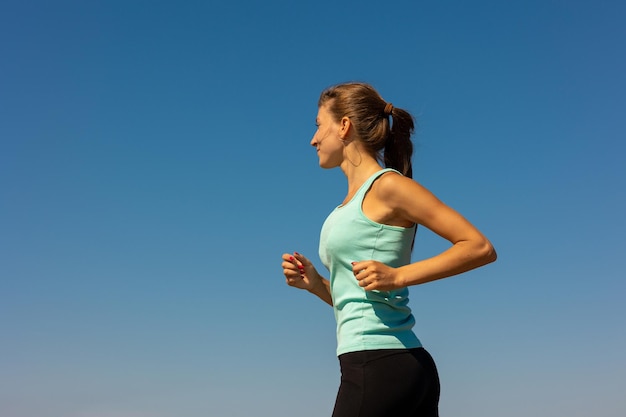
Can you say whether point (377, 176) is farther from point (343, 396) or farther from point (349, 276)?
point (343, 396)

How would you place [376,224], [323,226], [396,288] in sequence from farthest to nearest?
1. [323,226]
2. [376,224]
3. [396,288]

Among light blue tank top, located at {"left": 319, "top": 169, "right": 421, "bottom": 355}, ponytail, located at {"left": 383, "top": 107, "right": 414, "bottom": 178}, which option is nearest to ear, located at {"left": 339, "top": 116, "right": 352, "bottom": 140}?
ponytail, located at {"left": 383, "top": 107, "right": 414, "bottom": 178}

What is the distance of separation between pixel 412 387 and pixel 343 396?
0.38 m

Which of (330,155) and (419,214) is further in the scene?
(330,155)

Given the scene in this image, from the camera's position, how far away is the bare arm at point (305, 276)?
5.00m

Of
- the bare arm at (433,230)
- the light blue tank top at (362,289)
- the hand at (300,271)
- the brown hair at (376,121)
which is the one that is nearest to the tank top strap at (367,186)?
the light blue tank top at (362,289)

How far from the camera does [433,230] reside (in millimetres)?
4305

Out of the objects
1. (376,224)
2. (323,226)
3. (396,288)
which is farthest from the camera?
(323,226)

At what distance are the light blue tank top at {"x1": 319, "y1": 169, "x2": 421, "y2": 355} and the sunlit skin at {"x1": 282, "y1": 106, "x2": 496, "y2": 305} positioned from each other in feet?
0.21

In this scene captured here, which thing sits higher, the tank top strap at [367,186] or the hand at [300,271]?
the tank top strap at [367,186]

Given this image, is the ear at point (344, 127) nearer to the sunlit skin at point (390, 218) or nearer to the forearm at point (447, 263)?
the sunlit skin at point (390, 218)

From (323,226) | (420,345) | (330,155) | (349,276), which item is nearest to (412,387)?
(420,345)

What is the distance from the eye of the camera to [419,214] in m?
4.29

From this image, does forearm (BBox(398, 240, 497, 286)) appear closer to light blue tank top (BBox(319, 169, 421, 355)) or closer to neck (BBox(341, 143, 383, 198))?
light blue tank top (BBox(319, 169, 421, 355))
